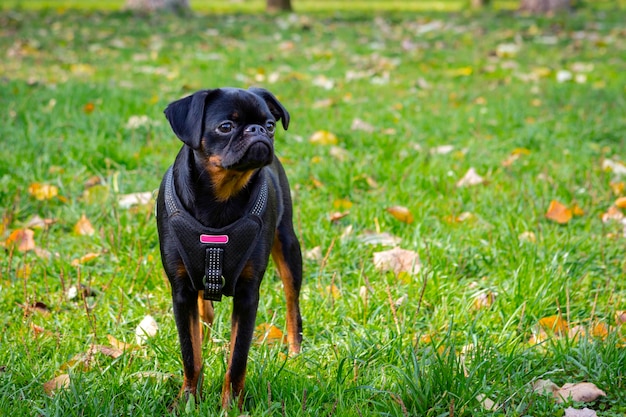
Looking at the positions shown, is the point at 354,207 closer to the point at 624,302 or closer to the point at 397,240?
the point at 397,240

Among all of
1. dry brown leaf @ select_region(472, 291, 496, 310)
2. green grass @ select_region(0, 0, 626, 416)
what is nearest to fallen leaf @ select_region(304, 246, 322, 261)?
green grass @ select_region(0, 0, 626, 416)

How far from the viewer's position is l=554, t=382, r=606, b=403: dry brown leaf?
7.84 ft

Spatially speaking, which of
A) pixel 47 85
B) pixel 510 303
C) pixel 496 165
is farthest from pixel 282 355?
pixel 47 85

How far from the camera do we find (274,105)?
259 centimetres

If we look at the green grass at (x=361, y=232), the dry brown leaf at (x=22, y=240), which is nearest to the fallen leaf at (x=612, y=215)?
the green grass at (x=361, y=232)

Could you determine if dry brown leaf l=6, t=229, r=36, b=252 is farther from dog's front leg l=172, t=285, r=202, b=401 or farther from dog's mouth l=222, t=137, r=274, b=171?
dog's mouth l=222, t=137, r=274, b=171

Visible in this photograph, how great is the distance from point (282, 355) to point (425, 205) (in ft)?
5.95

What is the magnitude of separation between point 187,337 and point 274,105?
0.90 metres

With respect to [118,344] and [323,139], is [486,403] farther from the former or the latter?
[323,139]

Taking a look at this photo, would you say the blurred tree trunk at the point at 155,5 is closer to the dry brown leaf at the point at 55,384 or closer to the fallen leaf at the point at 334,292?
the fallen leaf at the point at 334,292

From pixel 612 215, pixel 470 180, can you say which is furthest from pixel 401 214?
pixel 612 215

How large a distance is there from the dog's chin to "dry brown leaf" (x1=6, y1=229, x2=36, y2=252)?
178cm

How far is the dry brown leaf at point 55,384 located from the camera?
2.38 meters

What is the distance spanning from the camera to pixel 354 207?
414 centimetres
